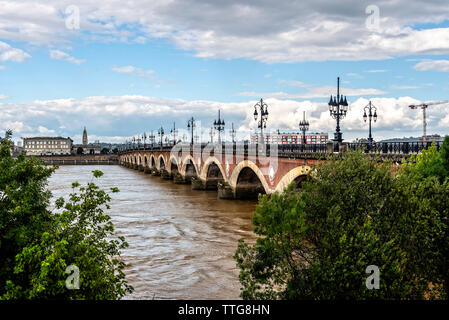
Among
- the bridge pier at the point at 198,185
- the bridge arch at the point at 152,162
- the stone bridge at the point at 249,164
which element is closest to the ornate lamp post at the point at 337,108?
the stone bridge at the point at 249,164

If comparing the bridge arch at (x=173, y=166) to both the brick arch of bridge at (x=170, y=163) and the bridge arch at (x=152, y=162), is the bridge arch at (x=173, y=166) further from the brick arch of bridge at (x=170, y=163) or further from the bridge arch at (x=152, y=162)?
the bridge arch at (x=152, y=162)

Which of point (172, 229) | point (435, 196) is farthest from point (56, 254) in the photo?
point (172, 229)

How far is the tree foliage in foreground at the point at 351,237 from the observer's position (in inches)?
352

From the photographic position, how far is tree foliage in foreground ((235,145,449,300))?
29.4 ft

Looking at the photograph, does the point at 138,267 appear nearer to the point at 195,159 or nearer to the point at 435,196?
the point at 435,196

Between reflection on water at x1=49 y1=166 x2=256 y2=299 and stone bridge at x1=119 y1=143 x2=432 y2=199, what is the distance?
94.9 inches

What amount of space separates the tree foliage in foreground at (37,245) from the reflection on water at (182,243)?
5.39m

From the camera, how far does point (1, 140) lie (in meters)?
10.7

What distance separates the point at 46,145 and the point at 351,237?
192m

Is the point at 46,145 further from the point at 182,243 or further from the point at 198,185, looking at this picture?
the point at 182,243

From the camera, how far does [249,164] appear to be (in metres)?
34.4

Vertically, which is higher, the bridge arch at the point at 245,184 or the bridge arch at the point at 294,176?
the bridge arch at the point at 294,176

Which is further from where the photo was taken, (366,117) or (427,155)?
(366,117)

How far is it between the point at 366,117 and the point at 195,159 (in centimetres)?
2756
